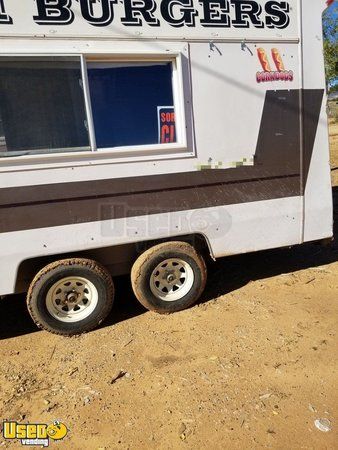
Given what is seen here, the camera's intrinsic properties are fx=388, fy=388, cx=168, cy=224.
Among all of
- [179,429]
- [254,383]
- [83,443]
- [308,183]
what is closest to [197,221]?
[308,183]

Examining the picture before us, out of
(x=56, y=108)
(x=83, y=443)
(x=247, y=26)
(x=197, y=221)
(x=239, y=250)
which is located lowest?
(x=83, y=443)

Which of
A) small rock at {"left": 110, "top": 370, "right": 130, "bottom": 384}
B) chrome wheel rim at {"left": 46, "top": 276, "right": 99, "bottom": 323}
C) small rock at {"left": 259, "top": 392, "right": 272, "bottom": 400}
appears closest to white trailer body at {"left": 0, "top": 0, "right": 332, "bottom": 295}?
chrome wheel rim at {"left": 46, "top": 276, "right": 99, "bottom": 323}

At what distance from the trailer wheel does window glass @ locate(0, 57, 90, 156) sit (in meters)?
1.16

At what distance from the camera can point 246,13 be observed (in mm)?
3965

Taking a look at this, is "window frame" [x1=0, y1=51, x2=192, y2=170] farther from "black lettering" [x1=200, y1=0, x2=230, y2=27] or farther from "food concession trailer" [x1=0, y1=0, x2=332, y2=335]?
"black lettering" [x1=200, y1=0, x2=230, y2=27]

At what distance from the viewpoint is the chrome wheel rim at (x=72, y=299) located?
12.8ft

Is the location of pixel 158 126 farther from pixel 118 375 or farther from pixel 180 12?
pixel 118 375

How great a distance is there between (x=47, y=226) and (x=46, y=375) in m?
1.35

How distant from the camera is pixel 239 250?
4379 mm

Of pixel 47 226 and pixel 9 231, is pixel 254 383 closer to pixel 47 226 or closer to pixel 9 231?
pixel 47 226

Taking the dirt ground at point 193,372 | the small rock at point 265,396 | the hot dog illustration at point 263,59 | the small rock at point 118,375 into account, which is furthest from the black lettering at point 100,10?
the small rock at point 265,396

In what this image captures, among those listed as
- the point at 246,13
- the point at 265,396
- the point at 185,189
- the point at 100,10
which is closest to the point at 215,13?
the point at 246,13

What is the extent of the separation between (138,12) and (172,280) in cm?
271

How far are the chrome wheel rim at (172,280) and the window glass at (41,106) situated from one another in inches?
59.4
